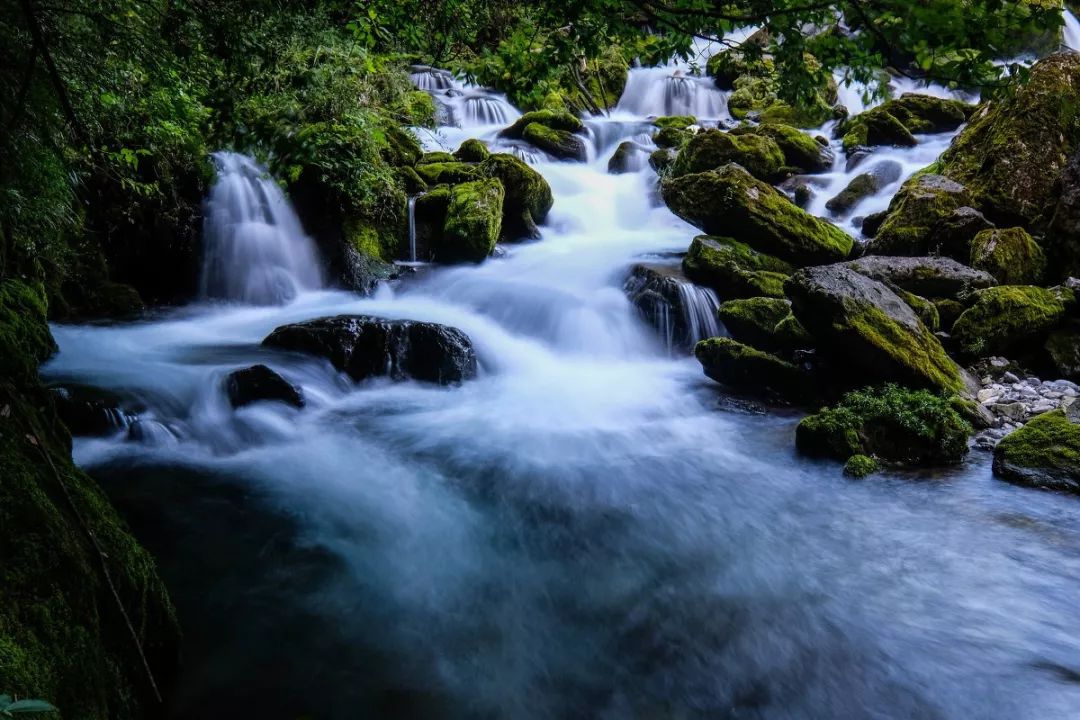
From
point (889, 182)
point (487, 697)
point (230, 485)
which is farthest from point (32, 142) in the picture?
point (889, 182)

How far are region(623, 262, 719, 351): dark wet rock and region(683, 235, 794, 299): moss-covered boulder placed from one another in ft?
0.94

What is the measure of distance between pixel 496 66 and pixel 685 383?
20.5ft

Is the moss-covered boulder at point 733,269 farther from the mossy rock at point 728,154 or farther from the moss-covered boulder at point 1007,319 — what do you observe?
the mossy rock at point 728,154

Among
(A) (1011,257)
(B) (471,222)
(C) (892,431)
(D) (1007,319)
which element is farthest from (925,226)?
(B) (471,222)

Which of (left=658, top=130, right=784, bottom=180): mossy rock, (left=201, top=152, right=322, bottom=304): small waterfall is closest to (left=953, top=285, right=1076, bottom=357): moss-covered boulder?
(left=658, top=130, right=784, bottom=180): mossy rock

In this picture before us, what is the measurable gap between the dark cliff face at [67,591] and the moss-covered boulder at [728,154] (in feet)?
43.9

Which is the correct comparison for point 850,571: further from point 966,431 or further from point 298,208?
point 298,208

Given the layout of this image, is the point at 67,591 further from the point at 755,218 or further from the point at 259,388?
the point at 755,218

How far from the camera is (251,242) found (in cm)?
1097

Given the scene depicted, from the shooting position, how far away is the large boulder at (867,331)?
277 inches

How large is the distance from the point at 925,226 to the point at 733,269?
3.77 m

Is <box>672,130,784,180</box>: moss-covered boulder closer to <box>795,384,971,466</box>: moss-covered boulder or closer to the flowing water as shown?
the flowing water

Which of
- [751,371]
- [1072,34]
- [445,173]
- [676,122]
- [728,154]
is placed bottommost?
[751,371]

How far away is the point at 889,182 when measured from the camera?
52.4 feet
